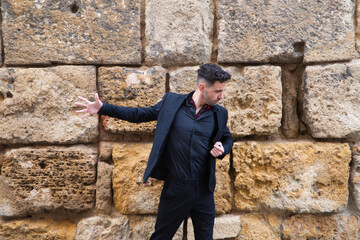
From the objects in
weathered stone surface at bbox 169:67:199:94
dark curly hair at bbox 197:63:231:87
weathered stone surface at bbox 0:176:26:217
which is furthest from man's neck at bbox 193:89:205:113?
weathered stone surface at bbox 0:176:26:217

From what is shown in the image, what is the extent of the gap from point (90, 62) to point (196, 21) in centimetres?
99

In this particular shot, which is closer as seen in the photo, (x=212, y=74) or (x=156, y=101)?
(x=212, y=74)

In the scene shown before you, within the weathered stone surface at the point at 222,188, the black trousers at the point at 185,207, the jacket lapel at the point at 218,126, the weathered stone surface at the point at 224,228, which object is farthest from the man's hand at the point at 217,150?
the weathered stone surface at the point at 224,228

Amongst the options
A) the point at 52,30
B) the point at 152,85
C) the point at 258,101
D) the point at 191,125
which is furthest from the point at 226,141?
the point at 52,30

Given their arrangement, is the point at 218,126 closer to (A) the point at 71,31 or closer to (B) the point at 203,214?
(B) the point at 203,214

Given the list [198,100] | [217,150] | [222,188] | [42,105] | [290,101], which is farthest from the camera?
[290,101]

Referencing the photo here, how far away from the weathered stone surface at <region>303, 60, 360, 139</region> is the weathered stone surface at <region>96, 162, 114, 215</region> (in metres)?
1.82

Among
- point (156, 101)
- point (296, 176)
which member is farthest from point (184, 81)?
point (296, 176)

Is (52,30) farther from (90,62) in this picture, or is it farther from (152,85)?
(152,85)

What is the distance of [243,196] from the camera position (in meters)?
2.17

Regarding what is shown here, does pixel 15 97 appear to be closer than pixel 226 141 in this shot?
No

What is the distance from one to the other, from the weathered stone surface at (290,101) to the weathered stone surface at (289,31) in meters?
0.16

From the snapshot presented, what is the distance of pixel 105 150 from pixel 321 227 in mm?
2033

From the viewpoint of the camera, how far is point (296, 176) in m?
2.14
